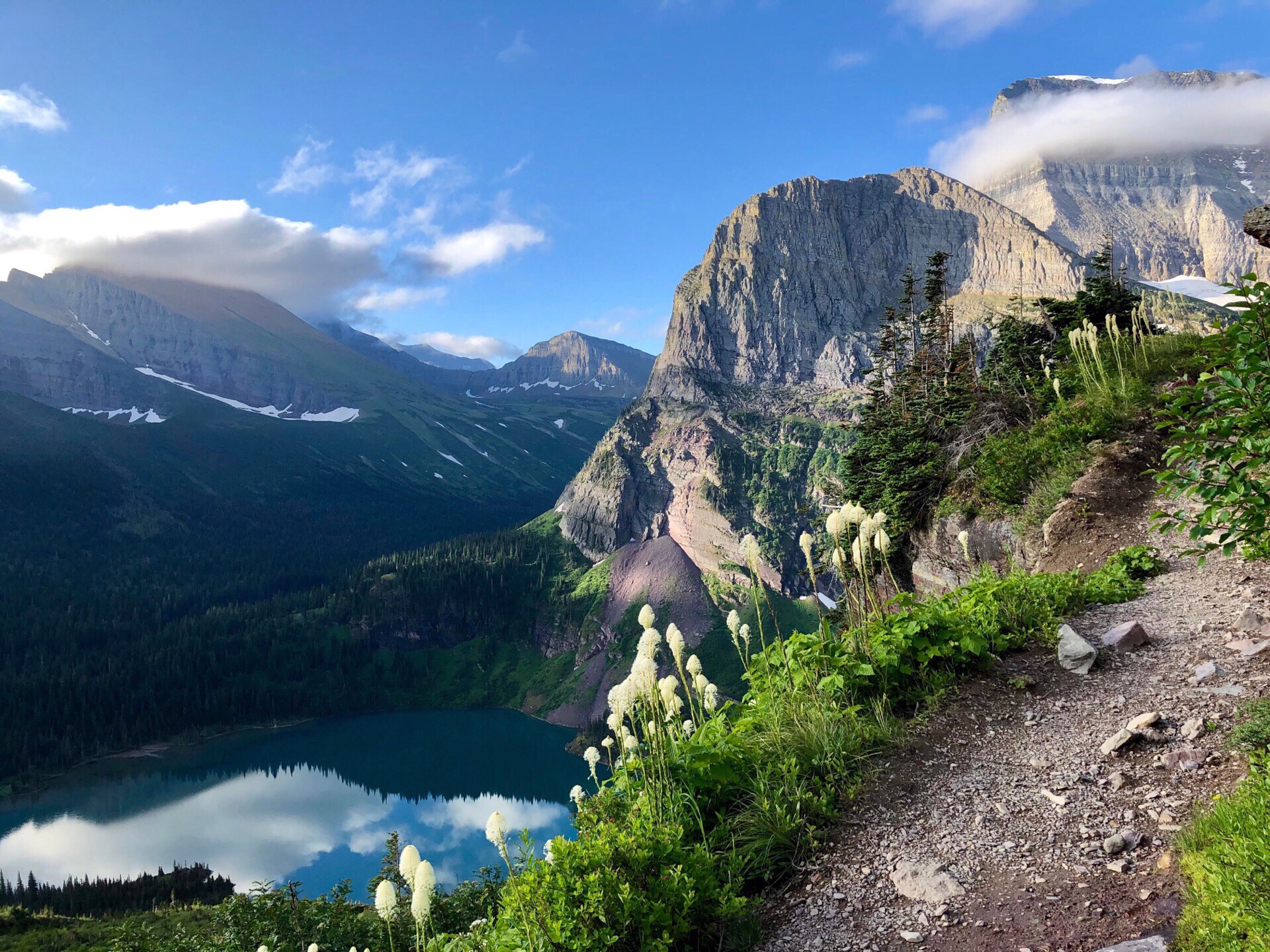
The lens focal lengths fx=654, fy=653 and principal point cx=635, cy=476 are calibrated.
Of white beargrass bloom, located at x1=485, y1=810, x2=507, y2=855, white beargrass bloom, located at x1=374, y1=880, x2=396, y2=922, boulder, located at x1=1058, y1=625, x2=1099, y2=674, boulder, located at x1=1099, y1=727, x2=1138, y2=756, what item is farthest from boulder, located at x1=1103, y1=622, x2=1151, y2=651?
white beargrass bloom, located at x1=374, y1=880, x2=396, y2=922

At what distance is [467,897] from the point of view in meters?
23.6

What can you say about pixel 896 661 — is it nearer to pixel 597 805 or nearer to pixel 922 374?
pixel 597 805

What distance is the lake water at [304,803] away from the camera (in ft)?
337

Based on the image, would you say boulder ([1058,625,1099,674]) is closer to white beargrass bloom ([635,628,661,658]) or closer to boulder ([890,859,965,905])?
boulder ([890,859,965,905])

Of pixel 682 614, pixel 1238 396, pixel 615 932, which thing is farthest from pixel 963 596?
pixel 682 614

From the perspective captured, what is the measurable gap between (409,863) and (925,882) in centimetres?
392

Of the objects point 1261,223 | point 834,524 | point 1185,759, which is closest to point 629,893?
point 834,524

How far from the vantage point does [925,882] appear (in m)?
5.13

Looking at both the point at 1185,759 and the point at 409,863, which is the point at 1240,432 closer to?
A: the point at 1185,759

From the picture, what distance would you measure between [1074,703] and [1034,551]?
736cm

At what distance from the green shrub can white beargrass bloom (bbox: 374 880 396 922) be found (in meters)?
0.83

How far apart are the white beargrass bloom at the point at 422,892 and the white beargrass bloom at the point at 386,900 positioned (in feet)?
1.09

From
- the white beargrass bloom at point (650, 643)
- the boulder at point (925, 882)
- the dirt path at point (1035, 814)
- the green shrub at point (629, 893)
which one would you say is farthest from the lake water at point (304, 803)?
the boulder at point (925, 882)

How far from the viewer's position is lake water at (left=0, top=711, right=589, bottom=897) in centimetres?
10281
